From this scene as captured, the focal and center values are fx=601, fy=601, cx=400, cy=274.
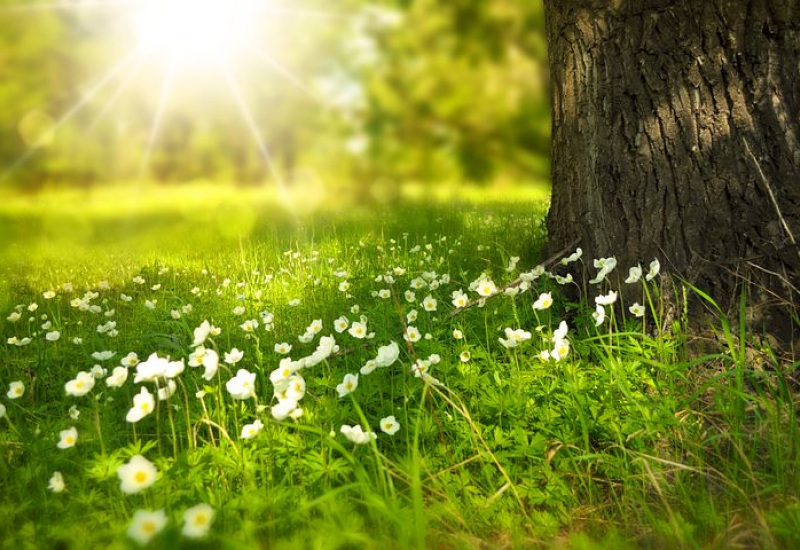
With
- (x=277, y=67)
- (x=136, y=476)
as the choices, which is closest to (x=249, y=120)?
(x=277, y=67)

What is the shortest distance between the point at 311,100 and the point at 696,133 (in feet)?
12.9

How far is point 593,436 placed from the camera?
75.5 inches

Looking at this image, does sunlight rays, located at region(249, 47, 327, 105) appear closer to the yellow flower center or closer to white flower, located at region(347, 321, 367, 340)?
white flower, located at region(347, 321, 367, 340)

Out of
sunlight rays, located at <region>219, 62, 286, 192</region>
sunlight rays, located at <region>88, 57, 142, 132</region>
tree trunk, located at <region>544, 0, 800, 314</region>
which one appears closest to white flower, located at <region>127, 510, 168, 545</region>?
tree trunk, located at <region>544, 0, 800, 314</region>

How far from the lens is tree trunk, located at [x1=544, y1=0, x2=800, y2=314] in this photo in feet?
7.42

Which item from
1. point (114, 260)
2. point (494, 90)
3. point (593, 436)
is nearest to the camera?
point (593, 436)

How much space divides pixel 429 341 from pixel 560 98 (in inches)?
51.9

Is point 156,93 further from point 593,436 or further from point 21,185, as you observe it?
point 593,436

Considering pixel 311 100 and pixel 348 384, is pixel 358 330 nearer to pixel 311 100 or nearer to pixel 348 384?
pixel 348 384

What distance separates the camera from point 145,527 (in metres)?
1.17

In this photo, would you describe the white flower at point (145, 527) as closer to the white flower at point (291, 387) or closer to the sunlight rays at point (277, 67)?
the white flower at point (291, 387)

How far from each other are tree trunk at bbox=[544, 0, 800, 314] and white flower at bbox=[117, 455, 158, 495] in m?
1.95

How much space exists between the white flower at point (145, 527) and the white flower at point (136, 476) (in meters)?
0.17

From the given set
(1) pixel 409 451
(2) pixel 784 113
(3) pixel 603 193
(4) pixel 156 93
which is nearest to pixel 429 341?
(1) pixel 409 451
